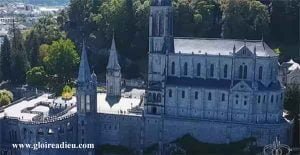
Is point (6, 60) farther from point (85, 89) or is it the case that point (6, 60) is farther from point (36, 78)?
point (85, 89)

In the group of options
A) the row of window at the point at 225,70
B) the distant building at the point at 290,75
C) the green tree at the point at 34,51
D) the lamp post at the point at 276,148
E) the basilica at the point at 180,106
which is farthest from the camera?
the green tree at the point at 34,51

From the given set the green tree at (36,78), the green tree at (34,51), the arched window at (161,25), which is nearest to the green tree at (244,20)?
the arched window at (161,25)

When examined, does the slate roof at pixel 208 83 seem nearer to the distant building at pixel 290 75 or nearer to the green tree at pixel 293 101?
the green tree at pixel 293 101

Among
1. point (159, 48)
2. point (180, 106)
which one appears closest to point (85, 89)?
point (159, 48)

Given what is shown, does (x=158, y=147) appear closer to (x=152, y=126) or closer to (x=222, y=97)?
(x=152, y=126)

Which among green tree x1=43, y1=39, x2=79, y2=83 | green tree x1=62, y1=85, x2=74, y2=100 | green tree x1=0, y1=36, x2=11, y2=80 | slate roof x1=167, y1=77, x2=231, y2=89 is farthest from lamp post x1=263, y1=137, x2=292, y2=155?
green tree x1=0, y1=36, x2=11, y2=80

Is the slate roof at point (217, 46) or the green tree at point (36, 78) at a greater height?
the slate roof at point (217, 46)
